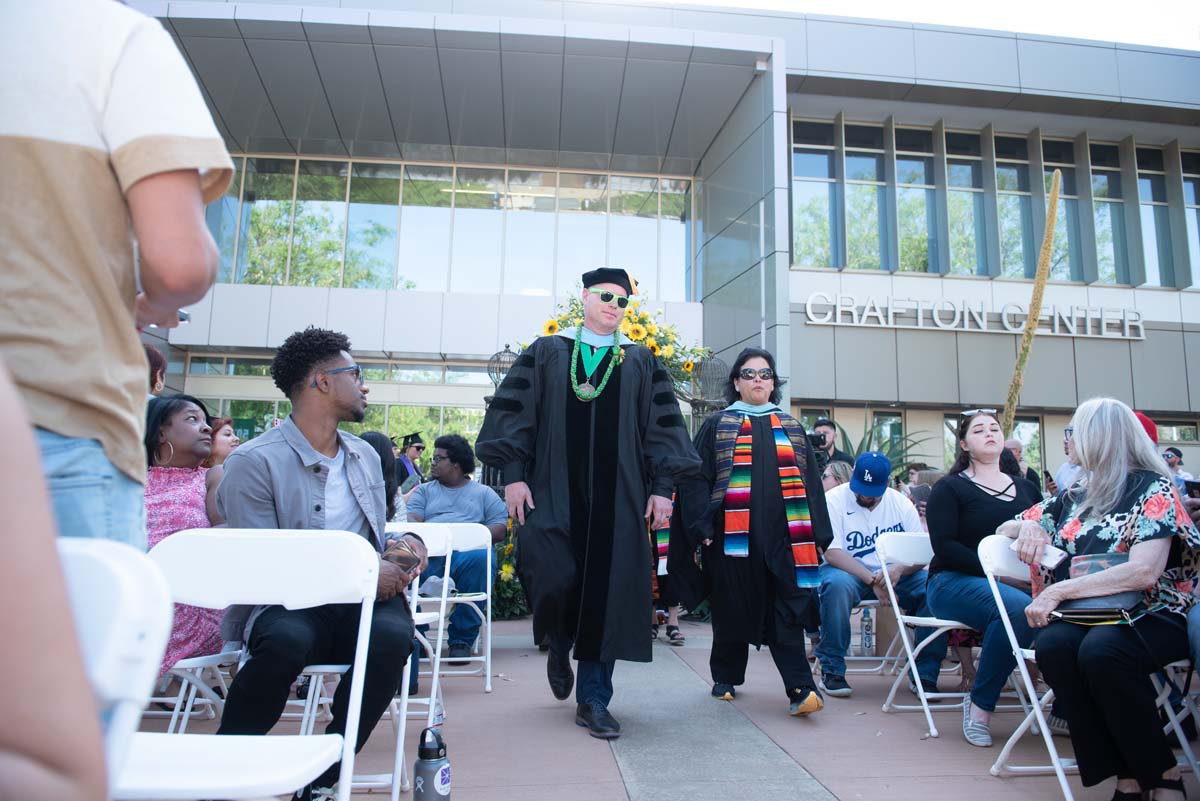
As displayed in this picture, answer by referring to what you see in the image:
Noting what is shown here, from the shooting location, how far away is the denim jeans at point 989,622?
3.87 metres

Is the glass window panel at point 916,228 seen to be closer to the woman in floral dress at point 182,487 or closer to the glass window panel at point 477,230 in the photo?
the glass window panel at point 477,230

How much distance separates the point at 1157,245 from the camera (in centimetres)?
1528

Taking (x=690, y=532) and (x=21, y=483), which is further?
(x=690, y=532)

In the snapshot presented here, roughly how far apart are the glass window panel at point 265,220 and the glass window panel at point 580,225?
4743mm

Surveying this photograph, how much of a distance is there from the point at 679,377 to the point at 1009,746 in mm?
4437

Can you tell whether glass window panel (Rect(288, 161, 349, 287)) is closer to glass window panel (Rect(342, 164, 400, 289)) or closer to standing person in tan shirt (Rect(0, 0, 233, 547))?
glass window panel (Rect(342, 164, 400, 289))

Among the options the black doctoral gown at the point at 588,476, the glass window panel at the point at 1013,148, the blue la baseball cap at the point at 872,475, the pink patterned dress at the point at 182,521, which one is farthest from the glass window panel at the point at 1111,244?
the pink patterned dress at the point at 182,521

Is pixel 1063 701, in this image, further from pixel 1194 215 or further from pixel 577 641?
pixel 1194 215

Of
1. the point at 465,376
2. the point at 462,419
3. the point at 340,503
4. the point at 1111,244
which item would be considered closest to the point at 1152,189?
the point at 1111,244

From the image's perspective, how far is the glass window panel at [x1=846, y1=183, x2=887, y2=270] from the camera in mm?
14539

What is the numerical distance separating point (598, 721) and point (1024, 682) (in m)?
1.82

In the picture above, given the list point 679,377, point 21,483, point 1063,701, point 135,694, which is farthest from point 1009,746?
point 679,377

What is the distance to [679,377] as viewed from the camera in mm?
7355

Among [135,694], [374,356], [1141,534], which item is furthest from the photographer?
[374,356]
